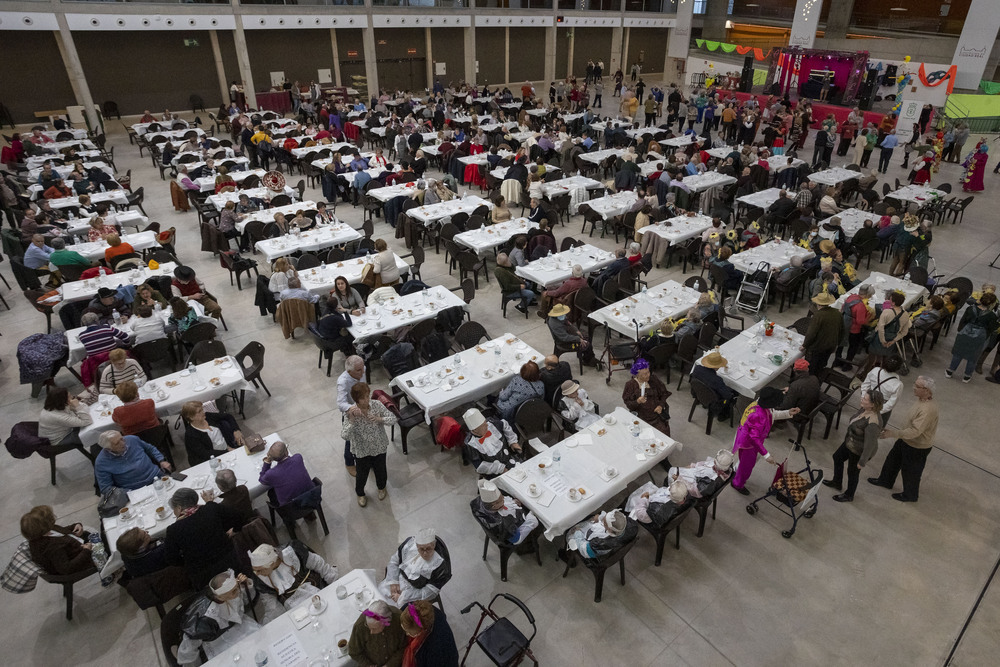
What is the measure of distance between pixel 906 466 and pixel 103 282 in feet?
40.5

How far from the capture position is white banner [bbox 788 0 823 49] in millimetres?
29078

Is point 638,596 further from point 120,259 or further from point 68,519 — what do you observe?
point 120,259

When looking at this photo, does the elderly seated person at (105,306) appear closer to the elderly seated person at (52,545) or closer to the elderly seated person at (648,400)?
the elderly seated person at (52,545)

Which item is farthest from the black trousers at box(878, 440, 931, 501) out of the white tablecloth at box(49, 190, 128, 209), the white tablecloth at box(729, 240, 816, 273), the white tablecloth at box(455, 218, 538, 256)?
the white tablecloth at box(49, 190, 128, 209)

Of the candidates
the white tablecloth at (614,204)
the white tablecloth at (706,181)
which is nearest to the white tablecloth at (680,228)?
the white tablecloth at (614,204)

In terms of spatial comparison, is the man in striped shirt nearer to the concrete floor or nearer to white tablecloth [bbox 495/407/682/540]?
the concrete floor

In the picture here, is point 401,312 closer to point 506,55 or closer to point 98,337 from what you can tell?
point 98,337

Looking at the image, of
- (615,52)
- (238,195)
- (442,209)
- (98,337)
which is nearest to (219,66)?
(238,195)

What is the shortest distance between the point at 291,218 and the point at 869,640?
12540 millimetres

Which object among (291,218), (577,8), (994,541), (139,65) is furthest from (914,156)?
(139,65)

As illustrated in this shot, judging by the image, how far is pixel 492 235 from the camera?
12.1 metres

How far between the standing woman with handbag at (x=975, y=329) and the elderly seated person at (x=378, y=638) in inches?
357

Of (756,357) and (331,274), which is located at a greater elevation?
(331,274)

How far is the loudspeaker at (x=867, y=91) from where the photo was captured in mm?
27766
